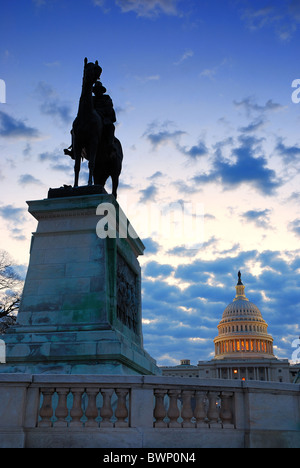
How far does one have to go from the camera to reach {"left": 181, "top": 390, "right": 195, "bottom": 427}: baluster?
Answer: 8.69 metres

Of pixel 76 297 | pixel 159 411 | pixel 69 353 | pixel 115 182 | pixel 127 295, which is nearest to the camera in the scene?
pixel 159 411

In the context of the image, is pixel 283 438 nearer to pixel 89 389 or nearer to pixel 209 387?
pixel 209 387

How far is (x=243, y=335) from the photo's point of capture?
563ft

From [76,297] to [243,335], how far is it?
6549 inches

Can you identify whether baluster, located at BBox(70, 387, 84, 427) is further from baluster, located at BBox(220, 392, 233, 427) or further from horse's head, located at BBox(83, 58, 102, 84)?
horse's head, located at BBox(83, 58, 102, 84)

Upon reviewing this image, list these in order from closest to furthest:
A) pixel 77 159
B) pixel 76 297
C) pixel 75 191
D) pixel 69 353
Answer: pixel 69 353 → pixel 76 297 → pixel 75 191 → pixel 77 159

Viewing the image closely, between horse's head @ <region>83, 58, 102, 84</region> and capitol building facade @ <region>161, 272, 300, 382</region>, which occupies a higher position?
capitol building facade @ <region>161, 272, 300, 382</region>

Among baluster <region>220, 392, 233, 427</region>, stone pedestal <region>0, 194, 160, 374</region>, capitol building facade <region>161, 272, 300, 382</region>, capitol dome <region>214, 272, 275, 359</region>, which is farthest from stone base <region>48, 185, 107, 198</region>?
capitol dome <region>214, 272, 275, 359</region>

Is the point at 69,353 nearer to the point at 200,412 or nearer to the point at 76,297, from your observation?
the point at 76,297

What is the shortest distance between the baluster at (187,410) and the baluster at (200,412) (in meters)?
0.11

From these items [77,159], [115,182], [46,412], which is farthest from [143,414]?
[115,182]

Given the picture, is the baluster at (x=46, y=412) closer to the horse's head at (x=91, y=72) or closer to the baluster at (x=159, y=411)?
the baluster at (x=159, y=411)

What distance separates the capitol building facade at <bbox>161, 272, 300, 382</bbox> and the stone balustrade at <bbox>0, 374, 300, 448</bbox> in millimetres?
146486
